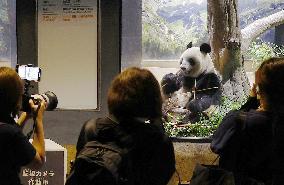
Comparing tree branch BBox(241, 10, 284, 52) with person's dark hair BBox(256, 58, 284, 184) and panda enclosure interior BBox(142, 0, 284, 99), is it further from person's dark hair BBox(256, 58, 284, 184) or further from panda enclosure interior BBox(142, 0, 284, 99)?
person's dark hair BBox(256, 58, 284, 184)

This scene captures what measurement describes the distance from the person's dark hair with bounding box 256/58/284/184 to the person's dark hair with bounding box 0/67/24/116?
118 cm

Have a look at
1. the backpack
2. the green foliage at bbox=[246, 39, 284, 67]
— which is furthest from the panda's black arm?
the backpack

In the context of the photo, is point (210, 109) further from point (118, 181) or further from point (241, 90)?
point (118, 181)

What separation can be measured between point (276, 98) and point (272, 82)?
78mm

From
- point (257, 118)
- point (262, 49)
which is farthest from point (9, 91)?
point (262, 49)

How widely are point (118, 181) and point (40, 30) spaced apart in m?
2.71

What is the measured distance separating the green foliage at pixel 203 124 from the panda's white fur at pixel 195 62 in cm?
31

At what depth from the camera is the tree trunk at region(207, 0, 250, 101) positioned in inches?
173

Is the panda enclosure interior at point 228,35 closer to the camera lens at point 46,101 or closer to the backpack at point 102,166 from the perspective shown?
the camera lens at point 46,101

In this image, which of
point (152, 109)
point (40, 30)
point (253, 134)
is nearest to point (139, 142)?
point (152, 109)

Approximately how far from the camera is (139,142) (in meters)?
2.14

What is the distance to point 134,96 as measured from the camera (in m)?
2.16

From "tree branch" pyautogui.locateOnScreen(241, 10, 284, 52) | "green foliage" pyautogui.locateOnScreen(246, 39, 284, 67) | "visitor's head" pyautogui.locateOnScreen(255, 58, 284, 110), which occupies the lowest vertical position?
"visitor's head" pyautogui.locateOnScreen(255, 58, 284, 110)

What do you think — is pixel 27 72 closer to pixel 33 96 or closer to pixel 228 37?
pixel 33 96
